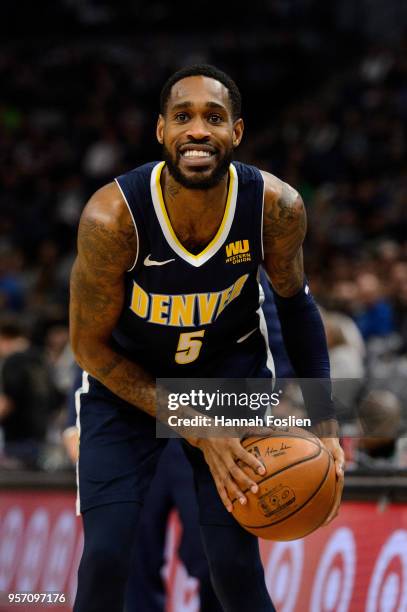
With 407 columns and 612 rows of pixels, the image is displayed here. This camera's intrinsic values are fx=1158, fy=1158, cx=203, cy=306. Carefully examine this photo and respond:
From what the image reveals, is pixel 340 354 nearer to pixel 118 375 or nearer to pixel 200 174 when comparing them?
pixel 118 375

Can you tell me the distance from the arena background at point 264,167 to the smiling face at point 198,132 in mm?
2273

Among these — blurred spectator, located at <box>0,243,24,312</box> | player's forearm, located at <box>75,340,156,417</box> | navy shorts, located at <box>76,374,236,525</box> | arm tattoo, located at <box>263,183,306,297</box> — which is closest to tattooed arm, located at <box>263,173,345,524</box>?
arm tattoo, located at <box>263,183,306,297</box>

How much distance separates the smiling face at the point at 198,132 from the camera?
3.96 meters

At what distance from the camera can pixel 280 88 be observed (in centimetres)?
1798

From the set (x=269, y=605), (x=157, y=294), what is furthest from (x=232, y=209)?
(x=269, y=605)

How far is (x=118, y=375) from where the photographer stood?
4195 mm

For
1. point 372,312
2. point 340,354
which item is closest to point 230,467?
point 340,354

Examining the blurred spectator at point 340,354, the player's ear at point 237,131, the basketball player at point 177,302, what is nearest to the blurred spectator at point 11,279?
the blurred spectator at point 340,354

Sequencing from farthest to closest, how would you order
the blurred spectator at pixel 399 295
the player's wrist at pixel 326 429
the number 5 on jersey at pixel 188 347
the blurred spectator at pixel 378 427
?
the blurred spectator at pixel 399 295
the blurred spectator at pixel 378 427
the player's wrist at pixel 326 429
the number 5 on jersey at pixel 188 347

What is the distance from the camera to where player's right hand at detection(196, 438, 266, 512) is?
156 inches

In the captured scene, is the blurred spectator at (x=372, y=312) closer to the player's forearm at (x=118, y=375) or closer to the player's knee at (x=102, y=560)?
the player's forearm at (x=118, y=375)

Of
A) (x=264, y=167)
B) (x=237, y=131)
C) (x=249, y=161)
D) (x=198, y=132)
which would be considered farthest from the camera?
(x=249, y=161)

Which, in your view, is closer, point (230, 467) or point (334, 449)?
point (230, 467)

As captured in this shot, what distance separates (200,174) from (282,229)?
396 millimetres
